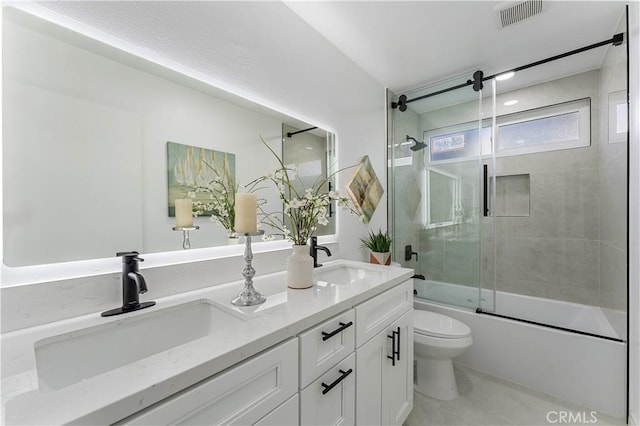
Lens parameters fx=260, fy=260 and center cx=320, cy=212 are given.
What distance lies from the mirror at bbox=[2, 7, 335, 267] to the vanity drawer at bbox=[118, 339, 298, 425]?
0.64 metres

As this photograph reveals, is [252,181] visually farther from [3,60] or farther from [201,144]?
[3,60]

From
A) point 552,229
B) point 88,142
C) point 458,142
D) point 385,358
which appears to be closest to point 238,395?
point 385,358

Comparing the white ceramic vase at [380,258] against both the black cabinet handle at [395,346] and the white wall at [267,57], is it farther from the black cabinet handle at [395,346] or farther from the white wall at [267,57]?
the black cabinet handle at [395,346]

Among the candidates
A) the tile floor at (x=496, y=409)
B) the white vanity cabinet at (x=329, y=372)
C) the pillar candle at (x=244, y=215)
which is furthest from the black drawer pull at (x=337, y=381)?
the tile floor at (x=496, y=409)

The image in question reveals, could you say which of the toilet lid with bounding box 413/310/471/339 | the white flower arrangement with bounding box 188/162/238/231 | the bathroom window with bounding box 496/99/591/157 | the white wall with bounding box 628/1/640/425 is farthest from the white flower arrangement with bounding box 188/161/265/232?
the bathroom window with bounding box 496/99/591/157

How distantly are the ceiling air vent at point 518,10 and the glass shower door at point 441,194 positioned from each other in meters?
0.67

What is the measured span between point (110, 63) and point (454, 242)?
259 centimetres

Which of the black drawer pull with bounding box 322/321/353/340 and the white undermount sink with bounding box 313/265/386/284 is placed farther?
the white undermount sink with bounding box 313/265/386/284

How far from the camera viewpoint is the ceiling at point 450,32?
1.54 m

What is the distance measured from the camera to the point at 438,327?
1.80 metres

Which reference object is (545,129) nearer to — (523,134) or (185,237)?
(523,134)

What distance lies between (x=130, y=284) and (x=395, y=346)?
117cm

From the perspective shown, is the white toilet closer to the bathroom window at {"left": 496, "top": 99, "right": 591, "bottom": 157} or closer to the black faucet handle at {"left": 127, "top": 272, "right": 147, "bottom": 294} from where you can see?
the black faucet handle at {"left": 127, "top": 272, "right": 147, "bottom": 294}

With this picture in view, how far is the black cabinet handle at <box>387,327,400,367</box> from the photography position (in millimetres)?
1257
